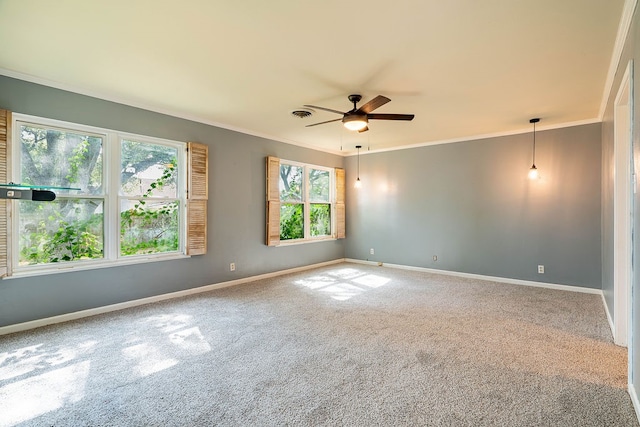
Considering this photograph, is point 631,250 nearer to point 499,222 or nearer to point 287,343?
point 287,343

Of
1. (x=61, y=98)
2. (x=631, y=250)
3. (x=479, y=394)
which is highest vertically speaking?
(x=61, y=98)

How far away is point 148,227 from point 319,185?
370cm

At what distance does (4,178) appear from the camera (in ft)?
9.92

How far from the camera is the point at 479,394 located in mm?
2086

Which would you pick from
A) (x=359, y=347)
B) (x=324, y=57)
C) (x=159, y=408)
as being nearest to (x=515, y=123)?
(x=324, y=57)

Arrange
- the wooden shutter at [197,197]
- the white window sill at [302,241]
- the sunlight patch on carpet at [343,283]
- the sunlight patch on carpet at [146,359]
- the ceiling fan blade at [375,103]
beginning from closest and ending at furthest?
the sunlight patch on carpet at [146,359] < the ceiling fan blade at [375,103] < the wooden shutter at [197,197] < the sunlight patch on carpet at [343,283] < the white window sill at [302,241]

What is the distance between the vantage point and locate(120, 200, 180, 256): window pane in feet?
13.0

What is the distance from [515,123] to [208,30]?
458cm

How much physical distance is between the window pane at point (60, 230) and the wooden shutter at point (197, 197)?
3.50ft

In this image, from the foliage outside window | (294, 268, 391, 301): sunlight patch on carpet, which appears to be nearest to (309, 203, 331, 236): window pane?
the foliage outside window

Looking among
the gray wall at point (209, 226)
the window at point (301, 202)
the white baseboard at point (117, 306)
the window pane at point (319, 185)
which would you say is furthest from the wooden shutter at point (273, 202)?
the window pane at point (319, 185)

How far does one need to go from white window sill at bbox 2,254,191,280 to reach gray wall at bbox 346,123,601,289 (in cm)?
436

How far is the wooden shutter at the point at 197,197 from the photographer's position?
446cm

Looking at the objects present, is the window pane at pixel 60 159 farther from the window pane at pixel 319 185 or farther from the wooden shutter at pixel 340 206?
the wooden shutter at pixel 340 206
